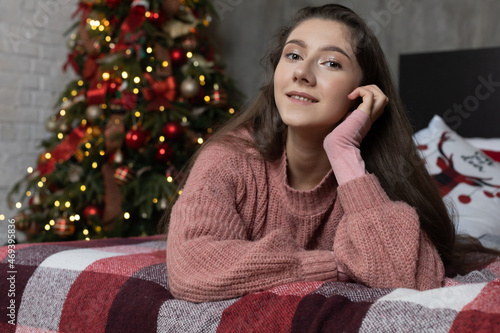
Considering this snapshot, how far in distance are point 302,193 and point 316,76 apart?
30cm

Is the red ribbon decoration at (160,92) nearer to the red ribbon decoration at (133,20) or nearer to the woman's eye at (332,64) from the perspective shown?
the red ribbon decoration at (133,20)

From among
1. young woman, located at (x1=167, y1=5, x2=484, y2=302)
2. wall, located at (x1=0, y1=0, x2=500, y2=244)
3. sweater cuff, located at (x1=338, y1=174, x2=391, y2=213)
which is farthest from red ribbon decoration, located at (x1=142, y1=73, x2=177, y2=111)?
sweater cuff, located at (x1=338, y1=174, x2=391, y2=213)

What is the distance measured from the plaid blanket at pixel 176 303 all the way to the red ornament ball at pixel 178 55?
186 cm

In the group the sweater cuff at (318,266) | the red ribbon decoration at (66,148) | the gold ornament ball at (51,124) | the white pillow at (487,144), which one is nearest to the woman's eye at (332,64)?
A: the sweater cuff at (318,266)

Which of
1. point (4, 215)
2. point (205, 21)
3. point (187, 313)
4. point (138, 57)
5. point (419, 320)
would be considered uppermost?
point (205, 21)

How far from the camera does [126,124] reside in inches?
122

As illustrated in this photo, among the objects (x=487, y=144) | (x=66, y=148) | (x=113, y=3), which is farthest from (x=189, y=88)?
(x=487, y=144)

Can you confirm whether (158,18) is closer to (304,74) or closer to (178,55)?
(178,55)

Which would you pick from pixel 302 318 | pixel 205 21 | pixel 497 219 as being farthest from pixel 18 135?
pixel 302 318

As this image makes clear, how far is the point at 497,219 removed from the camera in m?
2.06

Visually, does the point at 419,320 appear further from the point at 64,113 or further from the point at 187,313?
the point at 64,113

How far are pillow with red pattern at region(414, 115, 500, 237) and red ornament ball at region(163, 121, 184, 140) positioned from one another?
4.02 feet

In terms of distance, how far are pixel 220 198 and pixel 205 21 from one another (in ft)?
7.48

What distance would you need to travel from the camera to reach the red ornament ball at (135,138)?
2.95 meters
